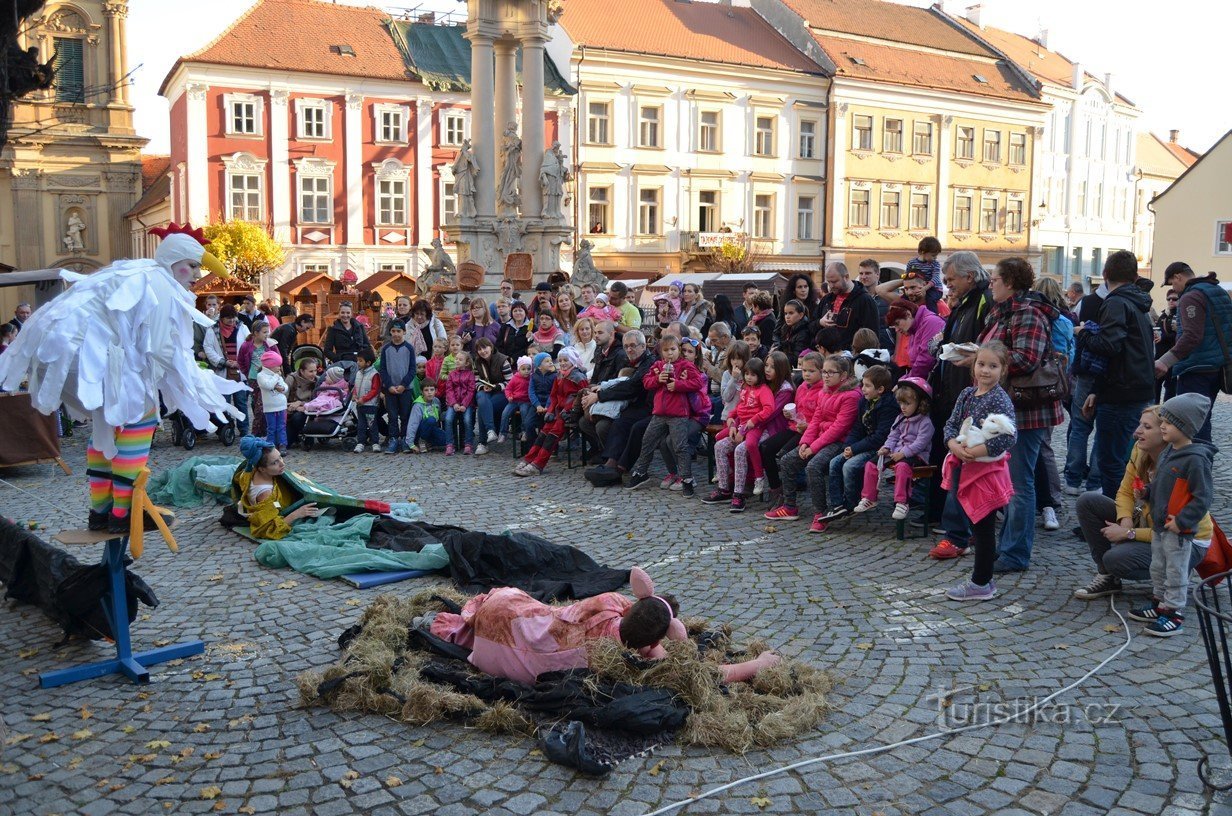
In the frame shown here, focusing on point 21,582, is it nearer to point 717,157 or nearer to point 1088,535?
point 1088,535

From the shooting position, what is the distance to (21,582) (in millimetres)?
7297

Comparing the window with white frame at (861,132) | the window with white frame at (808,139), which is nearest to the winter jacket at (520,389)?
the window with white frame at (808,139)

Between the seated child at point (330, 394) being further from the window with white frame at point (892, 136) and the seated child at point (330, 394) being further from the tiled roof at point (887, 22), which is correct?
the window with white frame at point (892, 136)

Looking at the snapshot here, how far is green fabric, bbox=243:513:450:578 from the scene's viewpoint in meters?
8.02

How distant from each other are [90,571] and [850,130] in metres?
47.9

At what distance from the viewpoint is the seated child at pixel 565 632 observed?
17.3 ft

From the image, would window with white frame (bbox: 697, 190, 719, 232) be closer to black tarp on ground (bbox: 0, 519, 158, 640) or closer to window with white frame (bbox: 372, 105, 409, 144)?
window with white frame (bbox: 372, 105, 409, 144)

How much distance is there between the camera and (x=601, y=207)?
150 feet

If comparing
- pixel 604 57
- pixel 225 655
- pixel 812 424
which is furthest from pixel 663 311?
pixel 604 57

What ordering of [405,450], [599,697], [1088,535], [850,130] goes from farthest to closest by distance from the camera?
1. [850,130]
2. [405,450]
3. [1088,535]
4. [599,697]

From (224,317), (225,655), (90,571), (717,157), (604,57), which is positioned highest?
(604,57)

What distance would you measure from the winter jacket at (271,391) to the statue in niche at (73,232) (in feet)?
132

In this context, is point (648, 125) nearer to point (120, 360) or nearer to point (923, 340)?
point (923, 340)

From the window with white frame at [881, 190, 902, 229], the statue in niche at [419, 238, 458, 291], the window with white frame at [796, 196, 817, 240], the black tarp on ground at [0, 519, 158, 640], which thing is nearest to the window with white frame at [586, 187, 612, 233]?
the window with white frame at [796, 196, 817, 240]
